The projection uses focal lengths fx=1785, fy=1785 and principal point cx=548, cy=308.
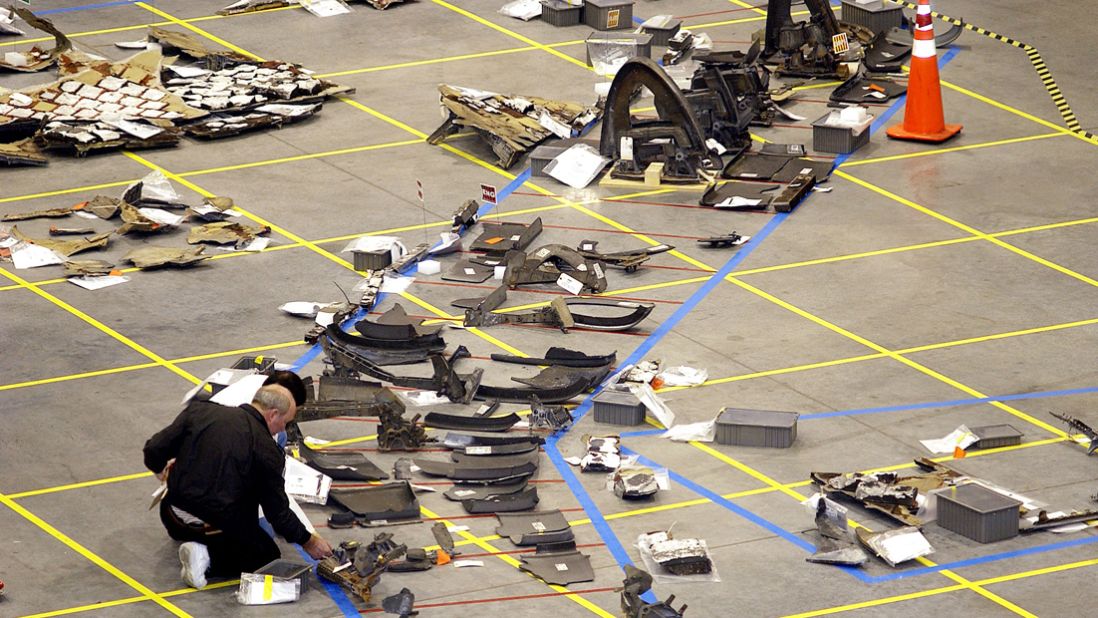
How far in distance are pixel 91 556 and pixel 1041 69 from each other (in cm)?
1589

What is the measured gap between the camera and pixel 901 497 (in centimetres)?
1421

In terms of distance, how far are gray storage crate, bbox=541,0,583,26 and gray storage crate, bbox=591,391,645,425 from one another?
40.3ft

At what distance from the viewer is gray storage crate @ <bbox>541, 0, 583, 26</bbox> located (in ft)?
88.5

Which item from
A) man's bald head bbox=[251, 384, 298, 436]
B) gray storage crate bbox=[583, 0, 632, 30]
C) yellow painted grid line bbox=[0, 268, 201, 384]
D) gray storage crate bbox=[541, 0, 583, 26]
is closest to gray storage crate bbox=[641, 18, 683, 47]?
gray storage crate bbox=[583, 0, 632, 30]

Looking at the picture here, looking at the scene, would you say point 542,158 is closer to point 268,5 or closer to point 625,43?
point 625,43

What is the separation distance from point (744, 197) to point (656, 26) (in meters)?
6.07

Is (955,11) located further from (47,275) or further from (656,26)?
(47,275)

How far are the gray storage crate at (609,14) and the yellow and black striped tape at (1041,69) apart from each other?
4386 millimetres

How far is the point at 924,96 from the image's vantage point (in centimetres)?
2227

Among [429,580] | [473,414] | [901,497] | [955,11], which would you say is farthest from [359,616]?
[955,11]

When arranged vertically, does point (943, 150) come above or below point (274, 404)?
below

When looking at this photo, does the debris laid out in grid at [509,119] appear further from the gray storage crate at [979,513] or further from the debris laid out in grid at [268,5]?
the gray storage crate at [979,513]

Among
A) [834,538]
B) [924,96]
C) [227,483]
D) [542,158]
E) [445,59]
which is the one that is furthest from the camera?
[445,59]

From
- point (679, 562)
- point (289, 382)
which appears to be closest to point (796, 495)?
point (679, 562)
